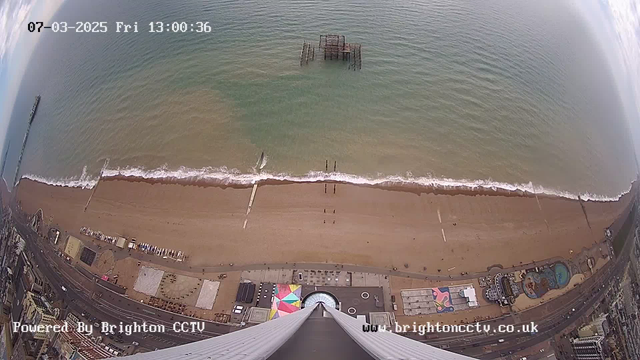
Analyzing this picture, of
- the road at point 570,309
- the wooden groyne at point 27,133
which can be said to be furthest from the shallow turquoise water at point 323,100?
the road at point 570,309

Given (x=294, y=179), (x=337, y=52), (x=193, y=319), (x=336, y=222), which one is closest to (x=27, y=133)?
(x=193, y=319)

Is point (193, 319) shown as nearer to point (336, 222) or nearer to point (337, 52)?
point (336, 222)

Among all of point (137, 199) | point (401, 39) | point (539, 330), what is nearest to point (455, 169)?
point (539, 330)

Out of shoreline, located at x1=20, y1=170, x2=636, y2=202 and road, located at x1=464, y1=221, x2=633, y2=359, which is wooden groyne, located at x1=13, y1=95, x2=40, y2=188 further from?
road, located at x1=464, y1=221, x2=633, y2=359

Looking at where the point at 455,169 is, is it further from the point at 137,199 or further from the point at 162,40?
the point at 162,40

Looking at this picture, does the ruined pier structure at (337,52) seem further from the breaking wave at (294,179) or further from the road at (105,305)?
the road at (105,305)

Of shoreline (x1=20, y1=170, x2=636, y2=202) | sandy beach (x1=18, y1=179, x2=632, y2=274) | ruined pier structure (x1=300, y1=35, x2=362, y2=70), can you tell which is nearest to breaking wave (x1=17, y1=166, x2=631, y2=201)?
shoreline (x1=20, y1=170, x2=636, y2=202)

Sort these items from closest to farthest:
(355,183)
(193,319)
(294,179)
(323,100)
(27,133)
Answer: (193,319) < (355,183) < (294,179) < (27,133) < (323,100)
